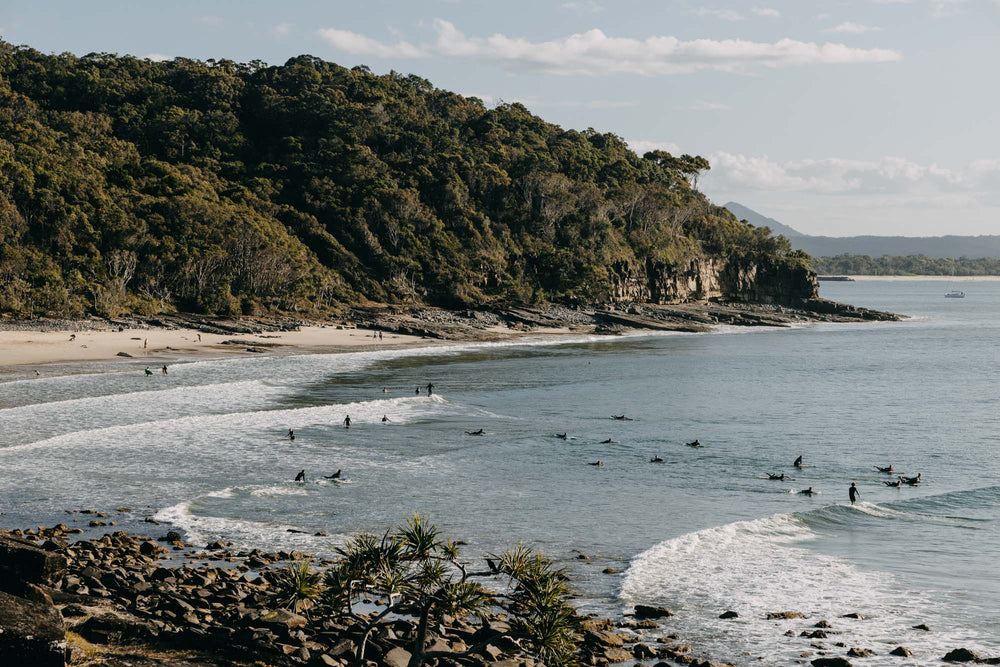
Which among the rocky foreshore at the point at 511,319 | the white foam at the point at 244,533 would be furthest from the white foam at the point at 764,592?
the rocky foreshore at the point at 511,319

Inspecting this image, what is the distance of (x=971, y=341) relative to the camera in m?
97.2

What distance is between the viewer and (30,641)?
10.8 m

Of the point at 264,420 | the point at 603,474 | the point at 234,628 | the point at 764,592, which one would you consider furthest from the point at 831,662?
the point at 264,420

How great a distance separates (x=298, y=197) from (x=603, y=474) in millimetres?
81024

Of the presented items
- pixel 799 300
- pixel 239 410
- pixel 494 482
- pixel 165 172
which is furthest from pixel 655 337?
pixel 494 482

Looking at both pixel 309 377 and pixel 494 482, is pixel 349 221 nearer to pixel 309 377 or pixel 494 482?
pixel 309 377

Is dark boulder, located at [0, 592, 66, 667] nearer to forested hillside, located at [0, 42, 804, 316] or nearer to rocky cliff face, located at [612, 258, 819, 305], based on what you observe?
forested hillside, located at [0, 42, 804, 316]

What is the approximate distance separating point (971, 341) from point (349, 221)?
7058 centimetres

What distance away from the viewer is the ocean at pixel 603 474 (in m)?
20.0

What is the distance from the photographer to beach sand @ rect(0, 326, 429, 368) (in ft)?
187

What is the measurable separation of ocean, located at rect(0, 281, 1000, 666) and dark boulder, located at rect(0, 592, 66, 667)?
34.8 feet

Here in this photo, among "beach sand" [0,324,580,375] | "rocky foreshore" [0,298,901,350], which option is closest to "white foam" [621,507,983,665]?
"beach sand" [0,324,580,375]

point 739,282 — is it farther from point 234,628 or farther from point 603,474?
point 234,628

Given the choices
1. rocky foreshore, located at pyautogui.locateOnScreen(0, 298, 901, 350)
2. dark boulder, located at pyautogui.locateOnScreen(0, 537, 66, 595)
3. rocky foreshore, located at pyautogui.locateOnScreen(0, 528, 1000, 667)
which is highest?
rocky foreshore, located at pyautogui.locateOnScreen(0, 298, 901, 350)
